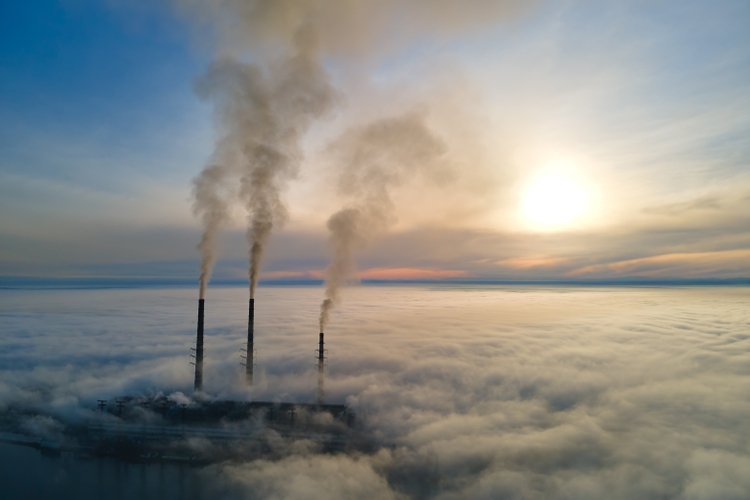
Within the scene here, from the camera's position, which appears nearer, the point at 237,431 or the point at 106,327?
the point at 237,431

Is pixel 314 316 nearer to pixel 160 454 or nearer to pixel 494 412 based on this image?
pixel 494 412

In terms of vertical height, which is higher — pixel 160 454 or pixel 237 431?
pixel 237 431

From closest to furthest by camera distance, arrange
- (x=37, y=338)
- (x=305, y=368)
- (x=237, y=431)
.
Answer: (x=237, y=431) → (x=305, y=368) → (x=37, y=338)

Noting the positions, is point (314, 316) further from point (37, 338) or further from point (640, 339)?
point (640, 339)

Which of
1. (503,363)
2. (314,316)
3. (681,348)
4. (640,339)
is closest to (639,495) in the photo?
(503,363)

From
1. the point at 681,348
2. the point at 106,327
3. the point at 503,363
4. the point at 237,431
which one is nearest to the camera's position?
the point at 237,431

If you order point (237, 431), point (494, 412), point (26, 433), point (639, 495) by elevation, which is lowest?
point (639, 495)

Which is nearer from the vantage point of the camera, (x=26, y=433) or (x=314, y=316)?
(x=26, y=433)

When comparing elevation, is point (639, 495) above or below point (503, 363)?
below

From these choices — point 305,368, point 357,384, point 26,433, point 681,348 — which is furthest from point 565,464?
point 681,348
